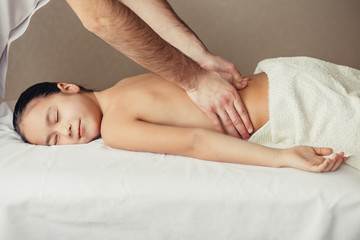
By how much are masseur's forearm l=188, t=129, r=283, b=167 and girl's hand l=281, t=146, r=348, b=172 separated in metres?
0.03

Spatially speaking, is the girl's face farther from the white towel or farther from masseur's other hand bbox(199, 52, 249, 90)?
the white towel

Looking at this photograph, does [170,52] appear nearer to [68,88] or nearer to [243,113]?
[243,113]

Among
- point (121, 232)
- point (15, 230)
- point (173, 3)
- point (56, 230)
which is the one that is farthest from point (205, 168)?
point (173, 3)

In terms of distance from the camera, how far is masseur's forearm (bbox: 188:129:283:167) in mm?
1264

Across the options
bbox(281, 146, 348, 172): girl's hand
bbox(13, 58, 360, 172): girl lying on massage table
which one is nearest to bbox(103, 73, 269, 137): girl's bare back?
bbox(13, 58, 360, 172): girl lying on massage table

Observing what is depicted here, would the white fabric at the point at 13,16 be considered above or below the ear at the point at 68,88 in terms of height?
above

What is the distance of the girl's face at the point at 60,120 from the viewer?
1535mm

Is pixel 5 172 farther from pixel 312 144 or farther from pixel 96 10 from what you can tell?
pixel 312 144

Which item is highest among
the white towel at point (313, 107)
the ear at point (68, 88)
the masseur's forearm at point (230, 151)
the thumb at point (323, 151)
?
the white towel at point (313, 107)

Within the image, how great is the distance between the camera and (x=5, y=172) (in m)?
1.30

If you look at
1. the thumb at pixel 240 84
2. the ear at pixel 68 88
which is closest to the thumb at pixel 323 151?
the thumb at pixel 240 84

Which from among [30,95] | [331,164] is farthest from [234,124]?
[30,95]

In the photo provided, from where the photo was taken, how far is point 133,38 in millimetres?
1231

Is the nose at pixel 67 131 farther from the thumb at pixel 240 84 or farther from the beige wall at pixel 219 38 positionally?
the beige wall at pixel 219 38
